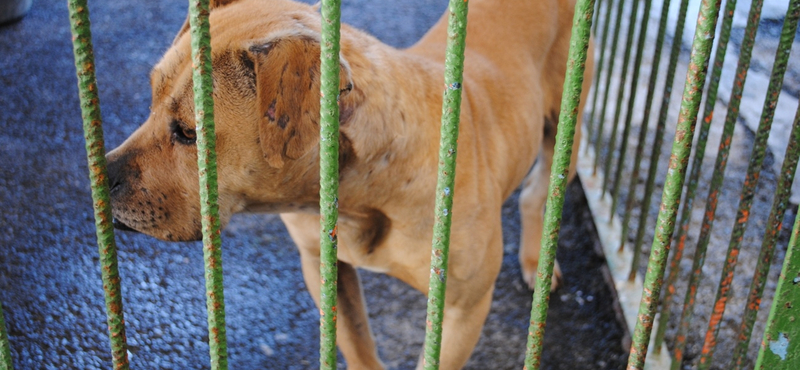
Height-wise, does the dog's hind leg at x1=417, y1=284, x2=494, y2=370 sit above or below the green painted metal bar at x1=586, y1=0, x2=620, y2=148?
below

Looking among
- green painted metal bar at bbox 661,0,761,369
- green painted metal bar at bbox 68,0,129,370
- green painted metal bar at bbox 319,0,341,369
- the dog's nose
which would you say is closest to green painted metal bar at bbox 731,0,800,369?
green painted metal bar at bbox 661,0,761,369

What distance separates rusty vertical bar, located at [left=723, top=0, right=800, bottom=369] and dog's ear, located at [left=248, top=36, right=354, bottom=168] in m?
0.94

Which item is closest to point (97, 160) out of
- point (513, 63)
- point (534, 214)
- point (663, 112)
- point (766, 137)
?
point (766, 137)

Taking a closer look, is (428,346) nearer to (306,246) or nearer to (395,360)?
(306,246)

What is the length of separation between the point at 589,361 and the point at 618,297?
1.10ft

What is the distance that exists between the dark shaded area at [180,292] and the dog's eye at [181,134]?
1401 mm

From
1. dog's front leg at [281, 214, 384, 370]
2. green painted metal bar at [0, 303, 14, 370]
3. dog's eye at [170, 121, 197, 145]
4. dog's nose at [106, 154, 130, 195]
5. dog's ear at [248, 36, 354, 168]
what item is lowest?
dog's front leg at [281, 214, 384, 370]

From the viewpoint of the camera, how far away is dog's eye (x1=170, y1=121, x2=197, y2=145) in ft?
6.29

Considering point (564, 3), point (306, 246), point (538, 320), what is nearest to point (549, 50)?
point (564, 3)

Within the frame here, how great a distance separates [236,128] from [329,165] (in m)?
0.72

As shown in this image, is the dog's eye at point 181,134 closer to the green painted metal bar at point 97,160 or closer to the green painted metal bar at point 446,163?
the green painted metal bar at point 97,160

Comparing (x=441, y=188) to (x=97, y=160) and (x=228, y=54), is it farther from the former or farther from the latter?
(x=228, y=54)

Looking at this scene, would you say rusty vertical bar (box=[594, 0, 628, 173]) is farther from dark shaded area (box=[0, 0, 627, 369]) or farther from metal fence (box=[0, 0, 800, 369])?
metal fence (box=[0, 0, 800, 369])

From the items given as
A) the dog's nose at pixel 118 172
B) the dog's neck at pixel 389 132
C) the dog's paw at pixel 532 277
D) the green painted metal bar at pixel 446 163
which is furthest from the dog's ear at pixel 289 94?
the dog's paw at pixel 532 277
